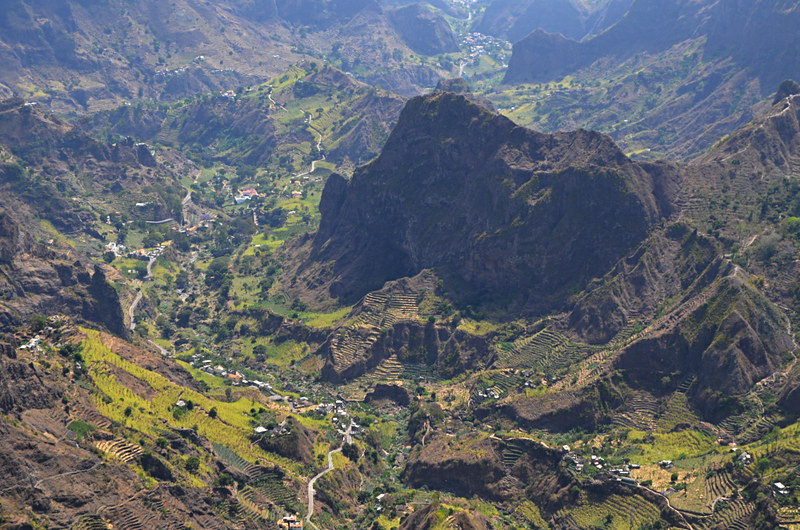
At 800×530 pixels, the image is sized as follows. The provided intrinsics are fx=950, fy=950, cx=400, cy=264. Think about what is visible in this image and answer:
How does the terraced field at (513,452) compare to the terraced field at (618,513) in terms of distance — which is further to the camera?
the terraced field at (513,452)

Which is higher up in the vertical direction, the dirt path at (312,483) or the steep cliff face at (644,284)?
the steep cliff face at (644,284)

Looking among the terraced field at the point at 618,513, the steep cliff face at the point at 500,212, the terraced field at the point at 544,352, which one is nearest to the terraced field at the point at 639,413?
the terraced field at the point at 544,352

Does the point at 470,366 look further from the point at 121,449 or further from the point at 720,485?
the point at 121,449

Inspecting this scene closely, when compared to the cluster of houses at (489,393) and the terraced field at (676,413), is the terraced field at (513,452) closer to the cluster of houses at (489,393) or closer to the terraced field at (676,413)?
the cluster of houses at (489,393)

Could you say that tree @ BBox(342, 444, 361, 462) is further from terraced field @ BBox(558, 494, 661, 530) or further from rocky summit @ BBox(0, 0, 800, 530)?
terraced field @ BBox(558, 494, 661, 530)

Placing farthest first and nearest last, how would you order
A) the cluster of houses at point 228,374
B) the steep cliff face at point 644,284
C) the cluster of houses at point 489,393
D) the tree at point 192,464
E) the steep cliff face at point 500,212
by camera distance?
the steep cliff face at point 500,212, the cluster of houses at point 228,374, the steep cliff face at point 644,284, the cluster of houses at point 489,393, the tree at point 192,464

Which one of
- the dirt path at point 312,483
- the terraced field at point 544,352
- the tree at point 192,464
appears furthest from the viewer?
the terraced field at point 544,352

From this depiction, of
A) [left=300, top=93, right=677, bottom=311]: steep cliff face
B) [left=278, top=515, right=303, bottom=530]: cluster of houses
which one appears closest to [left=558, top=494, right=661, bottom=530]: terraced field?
[left=278, top=515, right=303, bottom=530]: cluster of houses

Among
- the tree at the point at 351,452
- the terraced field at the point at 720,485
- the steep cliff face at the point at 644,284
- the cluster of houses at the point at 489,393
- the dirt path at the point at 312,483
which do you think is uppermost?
the steep cliff face at the point at 644,284
